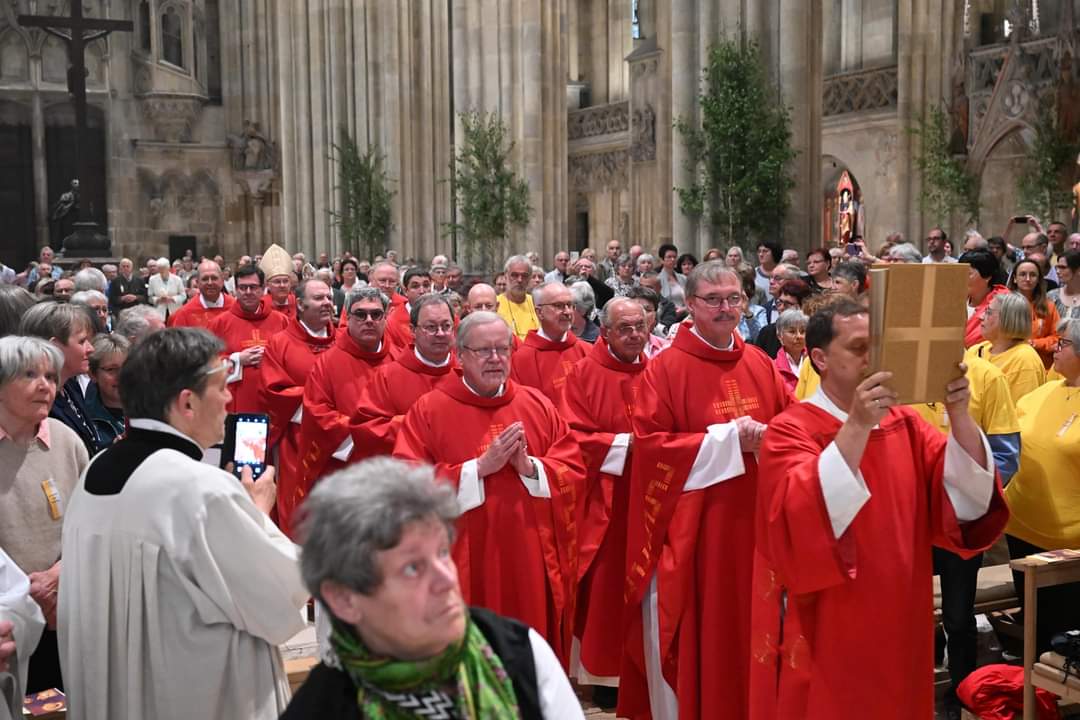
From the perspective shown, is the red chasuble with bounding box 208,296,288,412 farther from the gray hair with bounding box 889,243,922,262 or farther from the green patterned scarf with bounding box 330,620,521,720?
the green patterned scarf with bounding box 330,620,521,720

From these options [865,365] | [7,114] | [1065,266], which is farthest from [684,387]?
[7,114]

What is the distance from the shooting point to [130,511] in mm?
3203

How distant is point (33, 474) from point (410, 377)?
279cm

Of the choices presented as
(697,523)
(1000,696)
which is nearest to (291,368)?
(697,523)

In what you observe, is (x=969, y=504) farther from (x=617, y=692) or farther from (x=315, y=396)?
(x=315, y=396)

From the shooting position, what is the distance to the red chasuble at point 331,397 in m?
7.36

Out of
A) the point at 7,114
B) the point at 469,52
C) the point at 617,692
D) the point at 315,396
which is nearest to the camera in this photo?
the point at 617,692

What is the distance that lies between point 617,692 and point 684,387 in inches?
67.5

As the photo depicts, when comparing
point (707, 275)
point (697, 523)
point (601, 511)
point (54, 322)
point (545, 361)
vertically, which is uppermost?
point (707, 275)

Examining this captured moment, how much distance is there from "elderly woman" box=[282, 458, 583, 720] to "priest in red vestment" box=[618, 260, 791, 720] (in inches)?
111

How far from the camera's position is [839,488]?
3.71 metres

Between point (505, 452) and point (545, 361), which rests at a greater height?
point (545, 361)

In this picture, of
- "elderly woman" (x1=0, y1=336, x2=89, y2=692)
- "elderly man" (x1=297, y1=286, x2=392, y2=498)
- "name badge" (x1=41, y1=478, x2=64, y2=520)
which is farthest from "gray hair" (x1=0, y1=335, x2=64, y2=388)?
"elderly man" (x1=297, y1=286, x2=392, y2=498)

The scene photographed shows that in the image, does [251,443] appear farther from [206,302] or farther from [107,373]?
[206,302]
